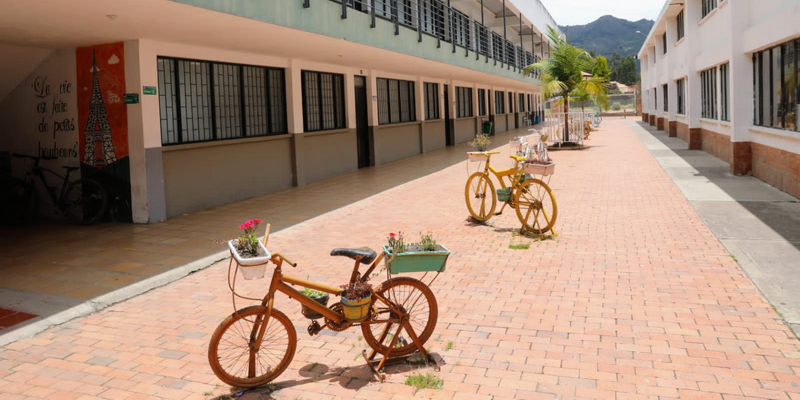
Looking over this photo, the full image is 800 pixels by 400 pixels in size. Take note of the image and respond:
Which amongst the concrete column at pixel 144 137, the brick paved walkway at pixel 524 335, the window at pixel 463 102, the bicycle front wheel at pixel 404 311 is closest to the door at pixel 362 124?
the concrete column at pixel 144 137

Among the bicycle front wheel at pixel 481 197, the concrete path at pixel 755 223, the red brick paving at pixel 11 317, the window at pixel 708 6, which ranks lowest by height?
the red brick paving at pixel 11 317

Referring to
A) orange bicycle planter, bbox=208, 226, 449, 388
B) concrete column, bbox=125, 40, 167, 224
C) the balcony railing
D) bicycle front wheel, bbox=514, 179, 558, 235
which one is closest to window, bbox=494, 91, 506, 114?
the balcony railing

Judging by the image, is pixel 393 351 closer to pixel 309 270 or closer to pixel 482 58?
pixel 309 270

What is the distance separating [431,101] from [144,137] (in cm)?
1667

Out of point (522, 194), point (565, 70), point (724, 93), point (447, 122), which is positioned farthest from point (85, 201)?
point (447, 122)

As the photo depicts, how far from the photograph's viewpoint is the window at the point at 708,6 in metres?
17.4

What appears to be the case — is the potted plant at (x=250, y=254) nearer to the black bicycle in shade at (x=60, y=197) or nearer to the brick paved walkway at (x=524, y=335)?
the brick paved walkway at (x=524, y=335)

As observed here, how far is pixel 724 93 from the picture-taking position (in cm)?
1659

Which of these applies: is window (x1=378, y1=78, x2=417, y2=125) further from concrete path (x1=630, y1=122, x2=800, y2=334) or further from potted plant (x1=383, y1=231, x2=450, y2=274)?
potted plant (x1=383, y1=231, x2=450, y2=274)

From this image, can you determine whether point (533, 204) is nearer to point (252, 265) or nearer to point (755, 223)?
point (755, 223)

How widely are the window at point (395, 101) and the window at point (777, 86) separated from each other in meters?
11.0

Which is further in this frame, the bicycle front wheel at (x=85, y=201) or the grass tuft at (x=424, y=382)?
the bicycle front wheel at (x=85, y=201)

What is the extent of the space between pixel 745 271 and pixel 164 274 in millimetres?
6141

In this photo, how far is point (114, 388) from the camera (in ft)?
13.7
